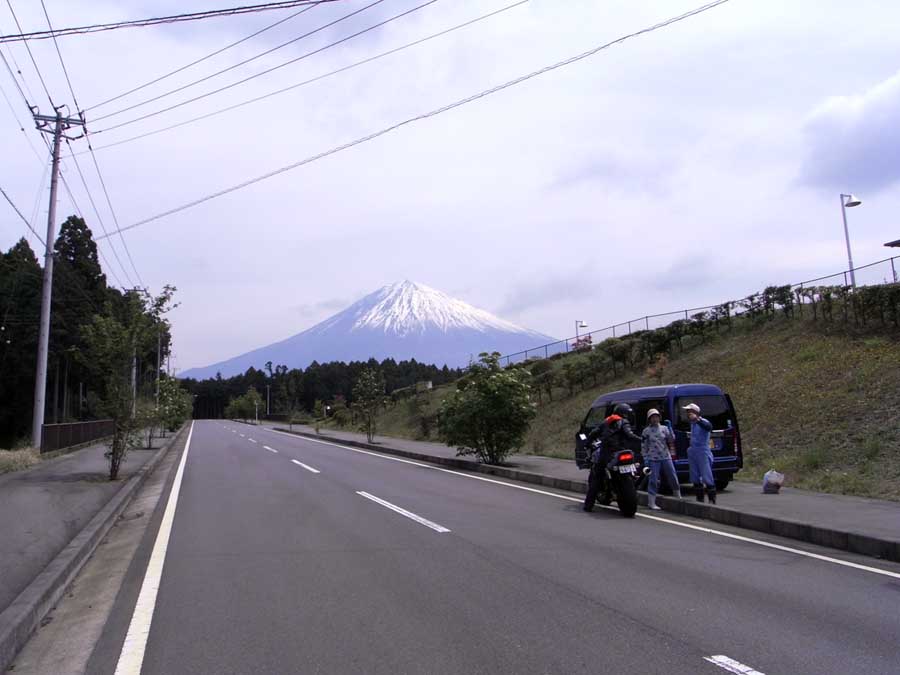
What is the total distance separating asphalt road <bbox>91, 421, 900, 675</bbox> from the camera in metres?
4.38

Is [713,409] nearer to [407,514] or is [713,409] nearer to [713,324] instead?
[407,514]

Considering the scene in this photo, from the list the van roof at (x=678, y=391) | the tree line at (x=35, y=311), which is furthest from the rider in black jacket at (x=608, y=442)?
the tree line at (x=35, y=311)

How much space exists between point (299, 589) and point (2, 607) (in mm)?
2241

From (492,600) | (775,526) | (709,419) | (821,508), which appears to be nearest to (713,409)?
(709,419)

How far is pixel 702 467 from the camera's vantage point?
10.5 metres

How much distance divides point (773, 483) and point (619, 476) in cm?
321

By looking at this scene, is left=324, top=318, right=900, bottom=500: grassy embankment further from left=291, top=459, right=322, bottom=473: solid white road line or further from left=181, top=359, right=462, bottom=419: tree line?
left=181, top=359, right=462, bottom=419: tree line

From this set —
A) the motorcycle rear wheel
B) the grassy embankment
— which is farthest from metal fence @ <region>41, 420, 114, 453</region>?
the grassy embankment

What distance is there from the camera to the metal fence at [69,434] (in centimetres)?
2203

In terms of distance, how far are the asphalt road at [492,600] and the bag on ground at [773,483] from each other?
295 centimetres

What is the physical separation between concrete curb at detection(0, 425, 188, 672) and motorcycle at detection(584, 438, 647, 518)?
22.5 ft

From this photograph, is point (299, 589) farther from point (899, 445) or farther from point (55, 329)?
point (55, 329)

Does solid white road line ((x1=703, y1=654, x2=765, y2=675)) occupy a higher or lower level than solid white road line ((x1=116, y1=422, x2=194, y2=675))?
lower

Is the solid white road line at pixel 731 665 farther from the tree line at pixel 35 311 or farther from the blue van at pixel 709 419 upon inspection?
the tree line at pixel 35 311
